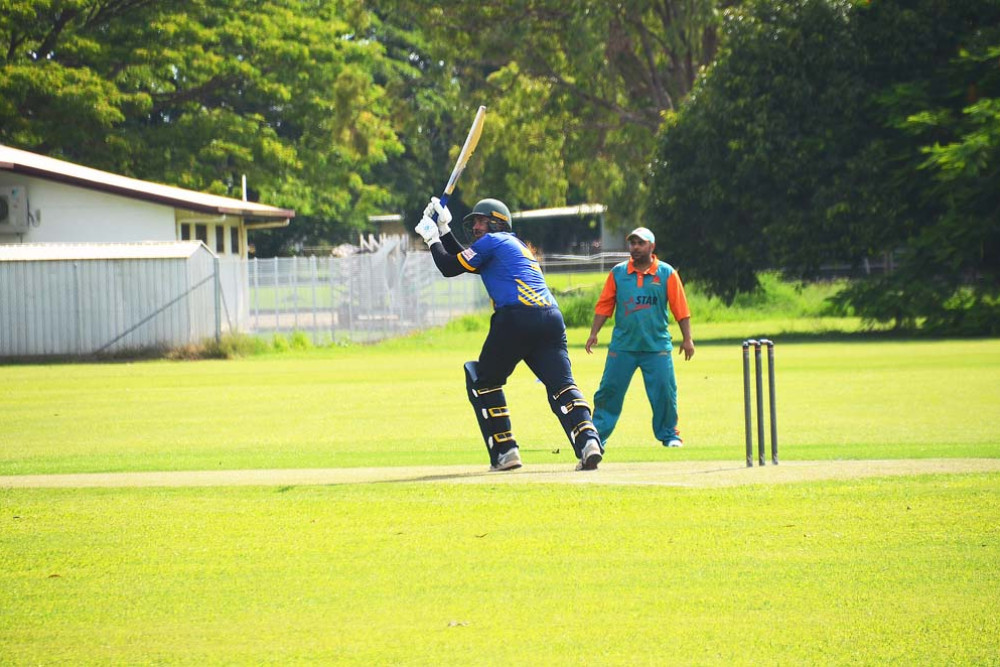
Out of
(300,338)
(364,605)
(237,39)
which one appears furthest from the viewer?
(237,39)

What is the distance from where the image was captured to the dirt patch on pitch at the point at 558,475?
10.5 meters

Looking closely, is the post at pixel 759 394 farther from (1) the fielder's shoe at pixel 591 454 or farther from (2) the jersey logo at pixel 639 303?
(2) the jersey logo at pixel 639 303

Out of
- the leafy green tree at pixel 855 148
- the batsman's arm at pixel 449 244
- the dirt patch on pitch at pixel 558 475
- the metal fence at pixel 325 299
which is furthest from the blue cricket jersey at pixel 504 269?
the metal fence at pixel 325 299

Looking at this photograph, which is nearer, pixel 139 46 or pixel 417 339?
pixel 417 339

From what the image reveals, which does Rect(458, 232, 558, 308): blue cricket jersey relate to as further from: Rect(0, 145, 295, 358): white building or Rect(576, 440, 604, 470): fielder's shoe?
Rect(0, 145, 295, 358): white building

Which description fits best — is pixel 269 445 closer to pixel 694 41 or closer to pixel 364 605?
pixel 364 605

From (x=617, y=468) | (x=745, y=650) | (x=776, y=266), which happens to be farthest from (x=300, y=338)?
(x=745, y=650)

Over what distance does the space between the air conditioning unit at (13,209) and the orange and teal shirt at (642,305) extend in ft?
83.6

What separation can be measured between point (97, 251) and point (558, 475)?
23.5m

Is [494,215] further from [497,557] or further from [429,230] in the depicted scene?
[497,557]

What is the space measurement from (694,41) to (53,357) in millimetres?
22241

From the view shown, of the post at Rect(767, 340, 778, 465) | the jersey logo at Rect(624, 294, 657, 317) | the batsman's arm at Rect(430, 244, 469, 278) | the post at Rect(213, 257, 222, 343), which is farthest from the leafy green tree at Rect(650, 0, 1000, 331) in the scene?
the batsman's arm at Rect(430, 244, 469, 278)

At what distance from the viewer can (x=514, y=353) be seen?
11.1 metres

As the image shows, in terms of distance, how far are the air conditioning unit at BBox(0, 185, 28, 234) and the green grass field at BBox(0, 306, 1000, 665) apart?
2080cm
